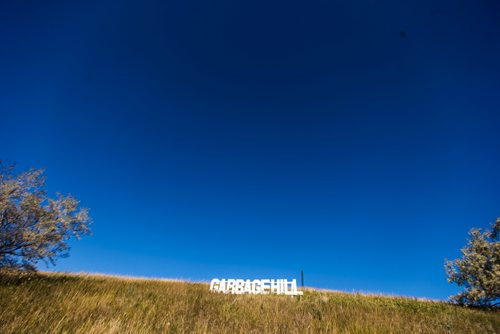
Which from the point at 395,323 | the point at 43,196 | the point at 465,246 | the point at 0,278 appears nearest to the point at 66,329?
the point at 395,323

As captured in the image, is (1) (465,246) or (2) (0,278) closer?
(2) (0,278)

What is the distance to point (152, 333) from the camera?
186 inches

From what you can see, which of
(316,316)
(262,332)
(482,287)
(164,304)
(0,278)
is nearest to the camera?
(262,332)

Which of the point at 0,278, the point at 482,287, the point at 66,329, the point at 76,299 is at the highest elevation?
the point at 482,287

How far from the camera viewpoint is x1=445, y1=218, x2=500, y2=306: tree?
59.7 ft

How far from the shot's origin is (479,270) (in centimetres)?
1928

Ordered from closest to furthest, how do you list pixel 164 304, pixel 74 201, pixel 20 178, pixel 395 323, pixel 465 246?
1. pixel 395 323
2. pixel 164 304
3. pixel 20 178
4. pixel 74 201
5. pixel 465 246

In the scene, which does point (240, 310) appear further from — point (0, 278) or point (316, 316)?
point (0, 278)

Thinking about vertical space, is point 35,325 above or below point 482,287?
below

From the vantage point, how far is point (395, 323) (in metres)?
6.62

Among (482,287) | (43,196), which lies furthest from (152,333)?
(482,287)

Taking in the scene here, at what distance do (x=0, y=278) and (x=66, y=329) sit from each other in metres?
8.64

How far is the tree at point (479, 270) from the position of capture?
1820cm

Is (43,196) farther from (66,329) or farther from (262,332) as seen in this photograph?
(262,332)
